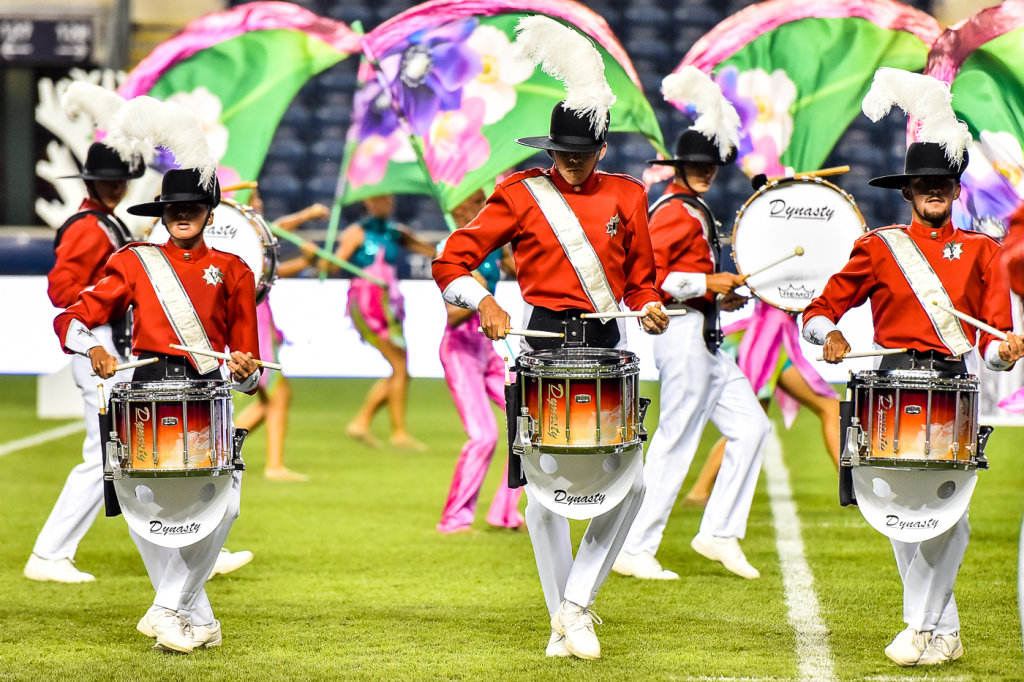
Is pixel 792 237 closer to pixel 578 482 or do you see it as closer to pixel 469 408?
pixel 469 408

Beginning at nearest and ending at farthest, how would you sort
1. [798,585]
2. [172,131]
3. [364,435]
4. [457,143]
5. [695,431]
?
[172,131] → [798,585] → [695,431] → [457,143] → [364,435]

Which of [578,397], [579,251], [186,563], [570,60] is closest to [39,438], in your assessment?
[186,563]

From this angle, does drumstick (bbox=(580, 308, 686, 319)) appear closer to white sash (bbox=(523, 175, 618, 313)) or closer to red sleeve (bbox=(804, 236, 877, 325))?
white sash (bbox=(523, 175, 618, 313))

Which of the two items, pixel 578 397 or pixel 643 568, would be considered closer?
pixel 578 397

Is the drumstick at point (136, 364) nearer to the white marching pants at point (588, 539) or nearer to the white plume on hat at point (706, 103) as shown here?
the white marching pants at point (588, 539)

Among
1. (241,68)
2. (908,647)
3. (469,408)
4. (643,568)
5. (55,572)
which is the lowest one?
(55,572)

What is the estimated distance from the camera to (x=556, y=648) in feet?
16.4

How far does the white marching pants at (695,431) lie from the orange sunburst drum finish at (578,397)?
1.87 meters

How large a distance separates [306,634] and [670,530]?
2674mm

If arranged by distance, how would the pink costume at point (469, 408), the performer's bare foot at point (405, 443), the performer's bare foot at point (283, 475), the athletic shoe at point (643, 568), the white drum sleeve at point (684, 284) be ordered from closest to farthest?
the white drum sleeve at point (684, 284)
the athletic shoe at point (643, 568)
the pink costume at point (469, 408)
the performer's bare foot at point (283, 475)
the performer's bare foot at point (405, 443)

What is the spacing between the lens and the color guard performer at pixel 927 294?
4715mm

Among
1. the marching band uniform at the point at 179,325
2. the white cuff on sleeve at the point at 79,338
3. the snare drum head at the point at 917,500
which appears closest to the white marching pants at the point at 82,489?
the marching band uniform at the point at 179,325

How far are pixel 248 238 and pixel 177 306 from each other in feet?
6.00

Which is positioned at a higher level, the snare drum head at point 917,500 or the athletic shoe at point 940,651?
the snare drum head at point 917,500
